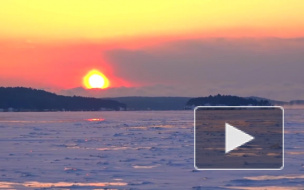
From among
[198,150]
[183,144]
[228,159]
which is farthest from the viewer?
[183,144]

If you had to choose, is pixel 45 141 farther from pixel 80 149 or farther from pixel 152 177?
pixel 152 177

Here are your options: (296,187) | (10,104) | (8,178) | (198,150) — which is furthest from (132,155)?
(10,104)

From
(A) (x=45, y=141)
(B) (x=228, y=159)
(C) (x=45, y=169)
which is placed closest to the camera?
(C) (x=45, y=169)

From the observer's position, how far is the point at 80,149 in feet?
78.9

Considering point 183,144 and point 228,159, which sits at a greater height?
point 183,144

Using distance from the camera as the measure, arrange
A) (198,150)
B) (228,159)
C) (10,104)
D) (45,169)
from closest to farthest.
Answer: (45,169), (228,159), (198,150), (10,104)

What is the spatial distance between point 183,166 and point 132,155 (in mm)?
3577

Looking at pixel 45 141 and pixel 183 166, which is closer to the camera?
pixel 183 166

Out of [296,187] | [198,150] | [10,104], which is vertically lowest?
[296,187]

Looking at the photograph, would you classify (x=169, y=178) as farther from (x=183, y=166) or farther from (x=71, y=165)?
(x=71, y=165)

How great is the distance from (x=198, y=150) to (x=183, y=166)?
5094 mm

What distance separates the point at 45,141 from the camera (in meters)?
28.6

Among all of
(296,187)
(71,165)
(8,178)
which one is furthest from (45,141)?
(296,187)

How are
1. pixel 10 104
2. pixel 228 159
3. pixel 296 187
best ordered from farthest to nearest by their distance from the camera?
pixel 10 104 → pixel 228 159 → pixel 296 187
